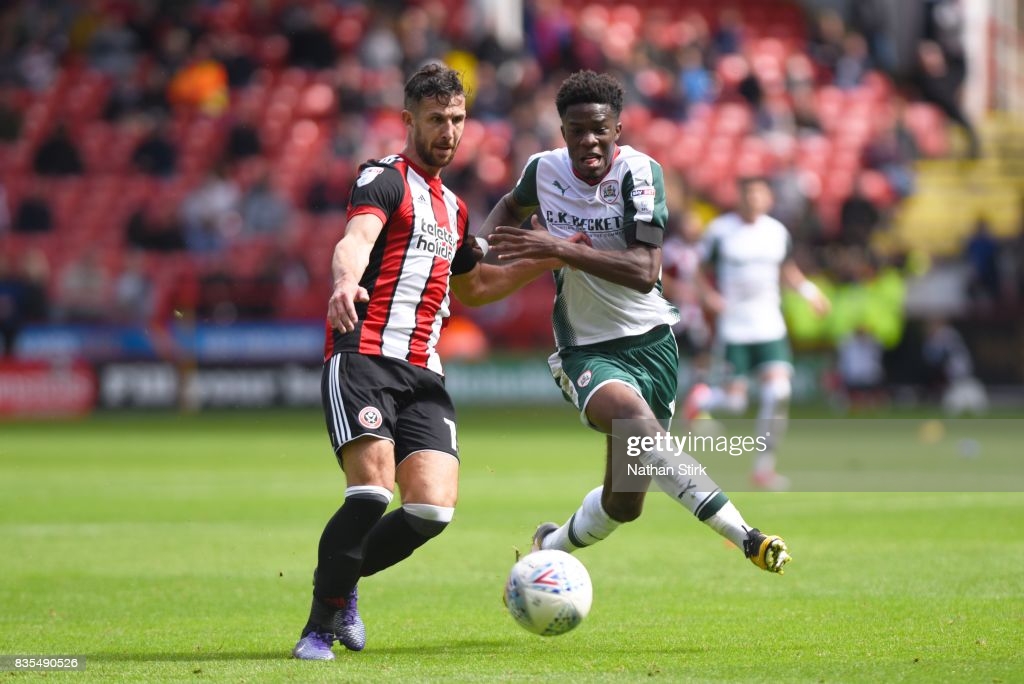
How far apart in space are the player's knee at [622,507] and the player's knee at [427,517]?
107cm

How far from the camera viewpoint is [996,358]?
24.8m

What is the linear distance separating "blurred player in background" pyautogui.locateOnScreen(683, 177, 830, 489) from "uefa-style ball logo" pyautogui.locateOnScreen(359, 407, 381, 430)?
26.5ft

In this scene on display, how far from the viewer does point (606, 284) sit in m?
7.61

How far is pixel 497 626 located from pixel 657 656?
1194mm

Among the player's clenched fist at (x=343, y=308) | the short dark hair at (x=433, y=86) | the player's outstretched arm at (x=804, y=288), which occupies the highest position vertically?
the short dark hair at (x=433, y=86)

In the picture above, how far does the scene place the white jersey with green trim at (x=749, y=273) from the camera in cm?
1471

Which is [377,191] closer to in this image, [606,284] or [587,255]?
→ [587,255]

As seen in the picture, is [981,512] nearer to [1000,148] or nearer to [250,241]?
[250,241]

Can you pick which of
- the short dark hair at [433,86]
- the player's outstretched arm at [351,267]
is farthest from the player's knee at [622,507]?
the short dark hair at [433,86]

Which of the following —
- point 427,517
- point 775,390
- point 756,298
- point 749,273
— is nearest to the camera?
point 427,517

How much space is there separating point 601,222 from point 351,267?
1.64m

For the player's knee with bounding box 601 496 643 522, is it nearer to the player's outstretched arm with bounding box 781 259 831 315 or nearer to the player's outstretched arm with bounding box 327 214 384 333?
the player's outstretched arm with bounding box 327 214 384 333

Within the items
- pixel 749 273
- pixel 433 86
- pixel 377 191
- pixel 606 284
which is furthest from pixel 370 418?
pixel 749 273

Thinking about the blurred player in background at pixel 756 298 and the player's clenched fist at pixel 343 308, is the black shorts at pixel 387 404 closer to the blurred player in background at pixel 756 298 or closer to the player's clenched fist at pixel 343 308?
the player's clenched fist at pixel 343 308
